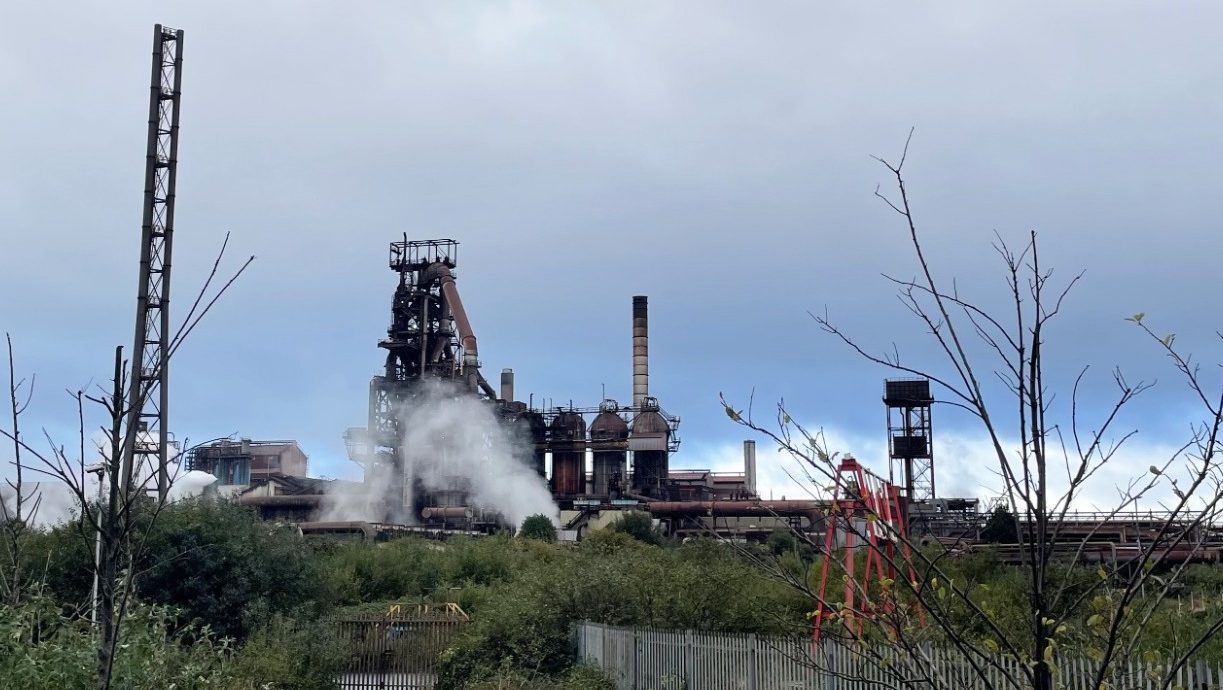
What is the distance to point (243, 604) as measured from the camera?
28547mm

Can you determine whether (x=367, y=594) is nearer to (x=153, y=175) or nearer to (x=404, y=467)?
(x=153, y=175)

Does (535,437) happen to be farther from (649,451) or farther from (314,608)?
(314,608)

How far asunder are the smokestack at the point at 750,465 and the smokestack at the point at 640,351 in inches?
628

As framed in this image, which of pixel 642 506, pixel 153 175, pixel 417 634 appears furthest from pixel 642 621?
pixel 642 506

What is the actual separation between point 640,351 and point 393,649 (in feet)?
174

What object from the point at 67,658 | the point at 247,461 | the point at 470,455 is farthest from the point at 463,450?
the point at 67,658

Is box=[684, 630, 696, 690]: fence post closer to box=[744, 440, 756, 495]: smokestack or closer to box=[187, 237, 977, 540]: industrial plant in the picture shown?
box=[187, 237, 977, 540]: industrial plant

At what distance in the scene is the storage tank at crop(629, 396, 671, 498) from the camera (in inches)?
2975

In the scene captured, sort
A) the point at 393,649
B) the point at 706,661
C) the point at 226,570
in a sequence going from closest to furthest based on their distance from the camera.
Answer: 1. the point at 706,661
2. the point at 393,649
3. the point at 226,570

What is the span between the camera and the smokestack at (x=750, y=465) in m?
90.8

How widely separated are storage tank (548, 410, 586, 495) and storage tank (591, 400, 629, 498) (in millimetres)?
959

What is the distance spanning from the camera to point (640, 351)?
7900cm

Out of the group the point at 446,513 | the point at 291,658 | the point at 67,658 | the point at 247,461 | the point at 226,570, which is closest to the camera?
the point at 67,658

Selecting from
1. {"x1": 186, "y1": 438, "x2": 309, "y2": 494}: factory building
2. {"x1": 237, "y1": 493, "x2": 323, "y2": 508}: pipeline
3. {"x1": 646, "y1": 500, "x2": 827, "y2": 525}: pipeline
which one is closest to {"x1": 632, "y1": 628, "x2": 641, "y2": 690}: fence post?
{"x1": 646, "y1": 500, "x2": 827, "y2": 525}: pipeline
